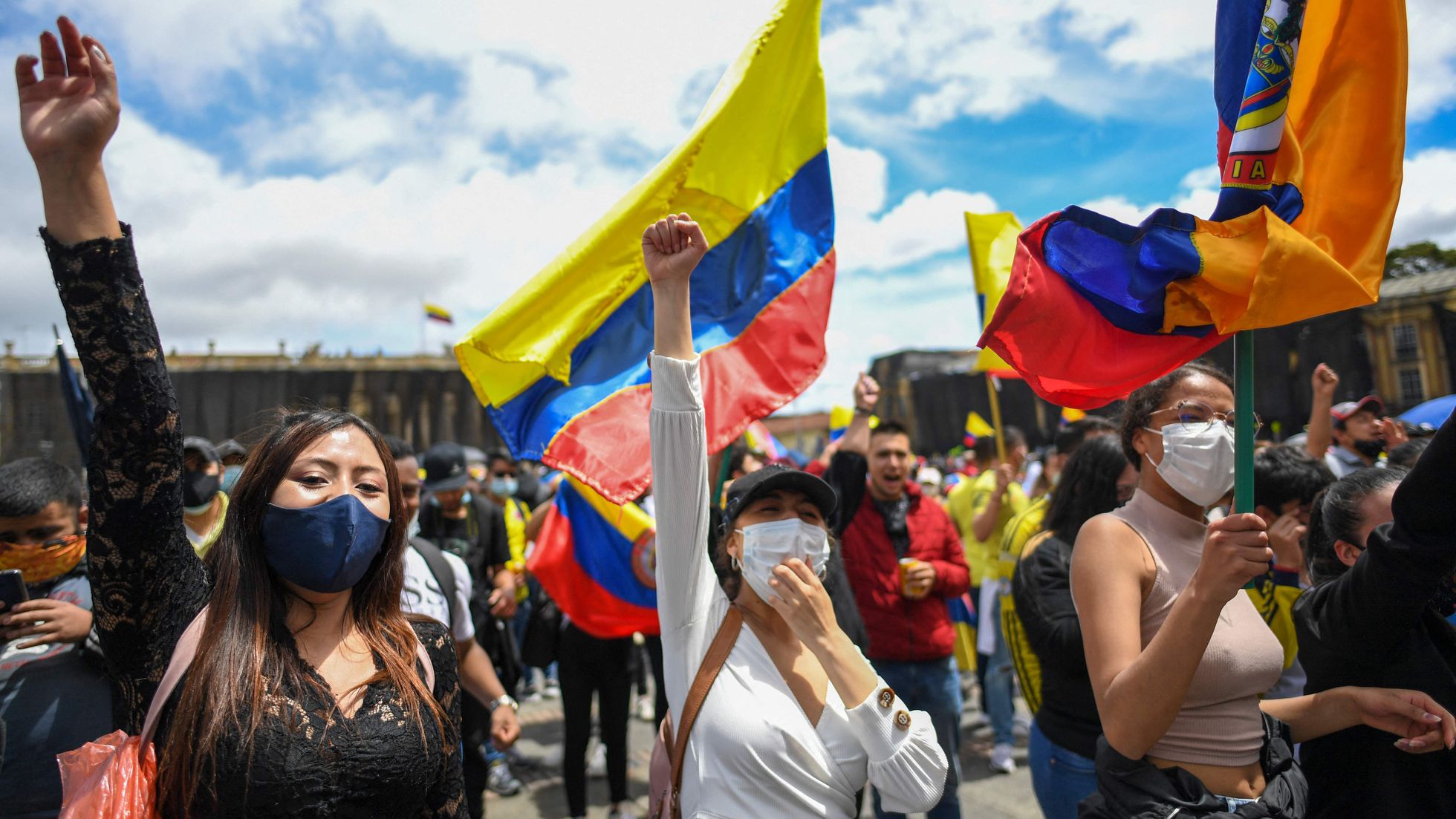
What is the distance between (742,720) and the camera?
1987mm

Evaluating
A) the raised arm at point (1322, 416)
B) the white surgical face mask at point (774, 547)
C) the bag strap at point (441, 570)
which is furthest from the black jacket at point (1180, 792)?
the raised arm at point (1322, 416)

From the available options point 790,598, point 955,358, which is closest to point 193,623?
point 790,598

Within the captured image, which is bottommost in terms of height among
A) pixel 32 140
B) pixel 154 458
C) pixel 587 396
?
pixel 154 458

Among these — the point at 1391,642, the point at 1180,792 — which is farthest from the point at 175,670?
the point at 1391,642

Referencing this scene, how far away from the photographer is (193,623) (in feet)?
5.72

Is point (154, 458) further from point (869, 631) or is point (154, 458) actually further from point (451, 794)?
point (869, 631)

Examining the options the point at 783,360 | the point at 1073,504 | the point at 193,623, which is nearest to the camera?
the point at 193,623

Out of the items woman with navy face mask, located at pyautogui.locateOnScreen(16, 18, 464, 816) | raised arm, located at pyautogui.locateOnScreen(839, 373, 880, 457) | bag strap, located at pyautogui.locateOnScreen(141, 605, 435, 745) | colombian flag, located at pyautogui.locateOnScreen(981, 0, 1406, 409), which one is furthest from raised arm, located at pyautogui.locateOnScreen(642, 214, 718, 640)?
raised arm, located at pyautogui.locateOnScreen(839, 373, 880, 457)

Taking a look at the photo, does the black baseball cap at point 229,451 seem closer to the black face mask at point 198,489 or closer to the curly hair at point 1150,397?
the black face mask at point 198,489

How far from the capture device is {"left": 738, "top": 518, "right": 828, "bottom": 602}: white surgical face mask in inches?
89.4

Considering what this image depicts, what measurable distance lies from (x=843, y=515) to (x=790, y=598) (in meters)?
2.30

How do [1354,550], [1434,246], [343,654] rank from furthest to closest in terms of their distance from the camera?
[1434,246]
[1354,550]
[343,654]

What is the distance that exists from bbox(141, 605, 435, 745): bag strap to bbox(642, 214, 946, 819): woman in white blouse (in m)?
0.96

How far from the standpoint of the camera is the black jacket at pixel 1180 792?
1.86 metres
